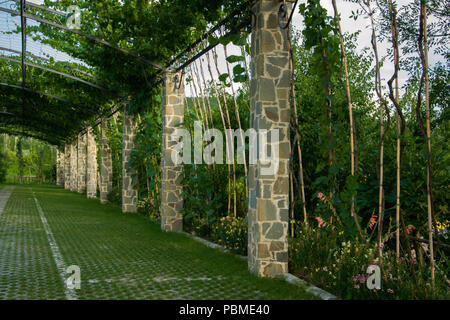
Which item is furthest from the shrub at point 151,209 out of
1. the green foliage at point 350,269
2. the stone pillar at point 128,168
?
the green foliage at point 350,269

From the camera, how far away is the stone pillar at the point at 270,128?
215 inches

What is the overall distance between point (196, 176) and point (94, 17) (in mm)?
4168

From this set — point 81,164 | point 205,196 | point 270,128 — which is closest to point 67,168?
point 81,164

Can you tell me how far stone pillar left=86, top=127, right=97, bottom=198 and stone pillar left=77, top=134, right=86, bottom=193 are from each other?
12.2 ft

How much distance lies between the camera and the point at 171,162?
31.8 feet

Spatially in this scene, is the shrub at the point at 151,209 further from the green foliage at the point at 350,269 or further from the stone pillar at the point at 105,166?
the green foliage at the point at 350,269

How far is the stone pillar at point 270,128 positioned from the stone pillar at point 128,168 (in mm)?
8552

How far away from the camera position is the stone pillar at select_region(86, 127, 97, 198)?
2089cm

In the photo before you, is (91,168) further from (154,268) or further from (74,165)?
(154,268)

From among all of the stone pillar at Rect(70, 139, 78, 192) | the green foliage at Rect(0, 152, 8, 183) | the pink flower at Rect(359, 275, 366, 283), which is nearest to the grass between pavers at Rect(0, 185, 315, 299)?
the pink flower at Rect(359, 275, 366, 283)

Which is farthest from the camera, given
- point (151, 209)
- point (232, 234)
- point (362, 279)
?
point (151, 209)

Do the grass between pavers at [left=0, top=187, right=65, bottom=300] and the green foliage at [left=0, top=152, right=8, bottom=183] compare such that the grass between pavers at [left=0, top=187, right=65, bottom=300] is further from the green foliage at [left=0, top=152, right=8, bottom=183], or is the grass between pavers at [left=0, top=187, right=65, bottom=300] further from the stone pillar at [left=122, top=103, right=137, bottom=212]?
the green foliage at [left=0, top=152, right=8, bottom=183]

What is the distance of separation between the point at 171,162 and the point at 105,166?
9.44 meters
